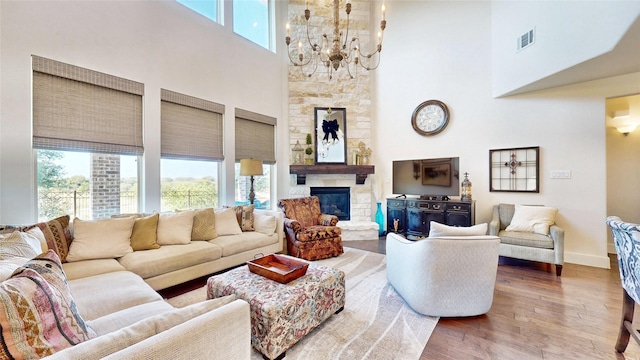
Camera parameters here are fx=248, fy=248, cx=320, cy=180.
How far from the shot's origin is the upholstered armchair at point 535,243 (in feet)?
9.98

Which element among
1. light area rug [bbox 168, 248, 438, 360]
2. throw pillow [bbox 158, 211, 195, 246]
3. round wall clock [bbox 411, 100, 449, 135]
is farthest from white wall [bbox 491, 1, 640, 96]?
throw pillow [bbox 158, 211, 195, 246]

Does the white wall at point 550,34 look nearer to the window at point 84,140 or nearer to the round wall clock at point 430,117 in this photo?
the round wall clock at point 430,117

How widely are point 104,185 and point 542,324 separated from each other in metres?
4.69

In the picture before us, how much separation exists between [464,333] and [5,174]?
14.0 ft

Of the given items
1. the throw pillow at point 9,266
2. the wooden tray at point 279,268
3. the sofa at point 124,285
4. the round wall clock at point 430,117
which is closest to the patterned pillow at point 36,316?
the sofa at point 124,285

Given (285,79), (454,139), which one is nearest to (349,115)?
(285,79)

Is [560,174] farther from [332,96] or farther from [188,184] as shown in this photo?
[188,184]

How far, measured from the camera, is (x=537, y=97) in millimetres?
3832

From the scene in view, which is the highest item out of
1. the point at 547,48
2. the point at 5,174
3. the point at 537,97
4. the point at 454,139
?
the point at 547,48

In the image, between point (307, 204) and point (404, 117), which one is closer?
point (307, 204)

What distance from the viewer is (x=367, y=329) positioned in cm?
199

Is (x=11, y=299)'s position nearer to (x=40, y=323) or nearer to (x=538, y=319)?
(x=40, y=323)

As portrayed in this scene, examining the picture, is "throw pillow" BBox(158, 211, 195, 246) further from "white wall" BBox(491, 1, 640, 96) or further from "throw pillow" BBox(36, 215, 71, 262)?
"white wall" BBox(491, 1, 640, 96)

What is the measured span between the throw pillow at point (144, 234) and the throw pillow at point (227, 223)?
753 millimetres
